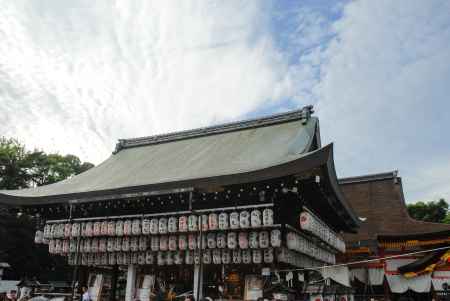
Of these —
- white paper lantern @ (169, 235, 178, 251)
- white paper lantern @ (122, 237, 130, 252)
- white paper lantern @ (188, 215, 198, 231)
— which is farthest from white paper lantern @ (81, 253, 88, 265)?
white paper lantern @ (188, 215, 198, 231)

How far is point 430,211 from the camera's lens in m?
39.8

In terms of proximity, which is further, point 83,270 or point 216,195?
point 83,270

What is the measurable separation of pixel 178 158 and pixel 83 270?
6.13m

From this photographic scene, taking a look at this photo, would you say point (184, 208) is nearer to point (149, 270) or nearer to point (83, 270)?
point (149, 270)

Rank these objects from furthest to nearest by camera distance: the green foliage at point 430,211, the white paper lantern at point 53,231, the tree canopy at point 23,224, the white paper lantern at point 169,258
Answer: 1. the green foliage at point 430,211
2. the tree canopy at point 23,224
3. the white paper lantern at point 53,231
4. the white paper lantern at point 169,258

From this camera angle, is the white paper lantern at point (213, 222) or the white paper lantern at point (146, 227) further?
the white paper lantern at point (146, 227)

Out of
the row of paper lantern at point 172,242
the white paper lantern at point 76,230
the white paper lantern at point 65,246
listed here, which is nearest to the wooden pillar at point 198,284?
the row of paper lantern at point 172,242

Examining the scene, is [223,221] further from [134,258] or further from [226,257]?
[134,258]

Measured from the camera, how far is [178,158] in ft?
50.3

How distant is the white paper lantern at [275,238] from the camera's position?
33.1ft

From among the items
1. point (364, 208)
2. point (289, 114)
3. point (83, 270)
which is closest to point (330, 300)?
point (289, 114)

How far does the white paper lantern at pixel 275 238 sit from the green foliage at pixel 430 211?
34304mm

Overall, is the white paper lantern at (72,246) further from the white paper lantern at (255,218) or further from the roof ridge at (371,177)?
the roof ridge at (371,177)

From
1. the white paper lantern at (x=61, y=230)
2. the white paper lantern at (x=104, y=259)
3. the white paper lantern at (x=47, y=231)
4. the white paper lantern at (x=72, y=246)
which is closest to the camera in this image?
the white paper lantern at (x=104, y=259)
